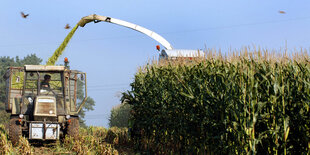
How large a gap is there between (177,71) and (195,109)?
189 centimetres

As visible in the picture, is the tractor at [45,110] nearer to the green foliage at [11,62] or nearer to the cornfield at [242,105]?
the cornfield at [242,105]

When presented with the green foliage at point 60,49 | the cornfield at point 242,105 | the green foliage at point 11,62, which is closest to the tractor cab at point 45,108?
the cornfield at point 242,105

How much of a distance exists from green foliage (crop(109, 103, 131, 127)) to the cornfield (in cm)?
1477

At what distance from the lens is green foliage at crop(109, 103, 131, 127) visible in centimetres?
2452

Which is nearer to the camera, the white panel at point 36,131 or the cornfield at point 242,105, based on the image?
the cornfield at point 242,105

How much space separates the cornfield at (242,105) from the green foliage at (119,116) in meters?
14.8

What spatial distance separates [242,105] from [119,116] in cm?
1927

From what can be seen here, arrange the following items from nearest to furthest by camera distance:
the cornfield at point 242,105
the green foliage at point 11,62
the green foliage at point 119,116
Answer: the cornfield at point 242,105, the green foliage at point 119,116, the green foliage at point 11,62

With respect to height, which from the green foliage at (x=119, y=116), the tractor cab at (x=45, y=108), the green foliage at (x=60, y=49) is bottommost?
the green foliage at (x=119, y=116)

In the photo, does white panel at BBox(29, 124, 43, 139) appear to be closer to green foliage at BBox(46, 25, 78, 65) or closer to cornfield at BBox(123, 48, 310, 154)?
cornfield at BBox(123, 48, 310, 154)

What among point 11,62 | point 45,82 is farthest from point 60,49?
point 11,62

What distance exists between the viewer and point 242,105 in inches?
262

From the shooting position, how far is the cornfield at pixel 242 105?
21.5ft

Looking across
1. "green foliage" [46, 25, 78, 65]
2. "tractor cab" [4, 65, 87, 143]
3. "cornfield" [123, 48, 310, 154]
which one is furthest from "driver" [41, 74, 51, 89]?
"green foliage" [46, 25, 78, 65]
